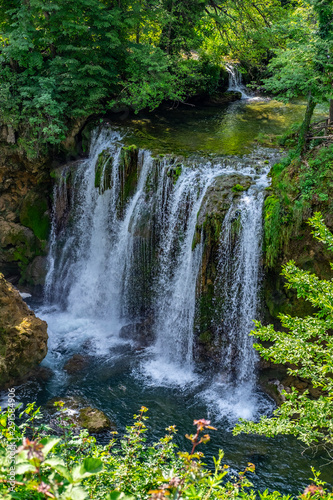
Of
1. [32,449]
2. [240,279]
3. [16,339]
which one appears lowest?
[16,339]

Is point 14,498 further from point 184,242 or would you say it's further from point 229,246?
point 184,242

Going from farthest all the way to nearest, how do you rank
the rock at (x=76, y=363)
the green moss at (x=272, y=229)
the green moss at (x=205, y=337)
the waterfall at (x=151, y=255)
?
the green moss at (x=205, y=337) → the rock at (x=76, y=363) → the waterfall at (x=151, y=255) → the green moss at (x=272, y=229)

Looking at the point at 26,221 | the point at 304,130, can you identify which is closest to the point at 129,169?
the point at 26,221

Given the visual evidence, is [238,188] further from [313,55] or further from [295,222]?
[313,55]

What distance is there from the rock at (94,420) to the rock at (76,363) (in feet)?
5.25

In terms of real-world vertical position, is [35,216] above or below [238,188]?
below

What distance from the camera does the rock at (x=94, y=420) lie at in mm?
8023

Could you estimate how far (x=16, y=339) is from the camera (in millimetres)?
9078

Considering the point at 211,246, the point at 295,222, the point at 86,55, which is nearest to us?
the point at 295,222

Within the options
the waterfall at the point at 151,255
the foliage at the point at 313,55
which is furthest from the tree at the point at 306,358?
the foliage at the point at 313,55

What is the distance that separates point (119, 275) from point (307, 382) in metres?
6.13

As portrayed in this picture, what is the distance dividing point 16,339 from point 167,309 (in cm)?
405

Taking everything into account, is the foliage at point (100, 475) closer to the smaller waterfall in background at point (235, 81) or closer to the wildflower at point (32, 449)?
the wildflower at point (32, 449)

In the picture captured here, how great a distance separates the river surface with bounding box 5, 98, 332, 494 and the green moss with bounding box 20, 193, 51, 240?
0.62m
